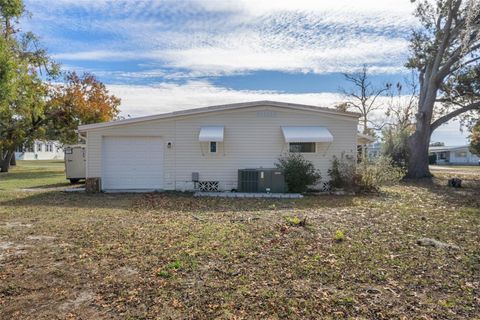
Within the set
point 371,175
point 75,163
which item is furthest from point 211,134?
point 75,163

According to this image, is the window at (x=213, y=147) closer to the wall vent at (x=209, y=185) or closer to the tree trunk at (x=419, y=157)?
the wall vent at (x=209, y=185)

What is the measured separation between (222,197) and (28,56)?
16.3 meters

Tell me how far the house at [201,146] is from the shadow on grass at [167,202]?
4.42 feet

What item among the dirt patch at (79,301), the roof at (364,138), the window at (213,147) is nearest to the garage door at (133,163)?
the window at (213,147)

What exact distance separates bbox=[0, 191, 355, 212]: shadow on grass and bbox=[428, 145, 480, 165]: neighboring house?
5226 centimetres

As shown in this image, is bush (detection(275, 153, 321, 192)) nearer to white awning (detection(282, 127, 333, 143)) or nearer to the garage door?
white awning (detection(282, 127, 333, 143))

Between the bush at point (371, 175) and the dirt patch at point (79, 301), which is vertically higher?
the bush at point (371, 175)

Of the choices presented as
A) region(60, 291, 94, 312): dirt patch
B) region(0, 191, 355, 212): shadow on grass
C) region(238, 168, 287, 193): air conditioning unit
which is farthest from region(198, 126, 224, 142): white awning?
region(60, 291, 94, 312): dirt patch

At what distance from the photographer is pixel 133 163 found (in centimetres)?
1396

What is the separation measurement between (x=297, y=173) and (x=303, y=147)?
1426 mm

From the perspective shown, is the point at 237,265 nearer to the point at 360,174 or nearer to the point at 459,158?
the point at 360,174

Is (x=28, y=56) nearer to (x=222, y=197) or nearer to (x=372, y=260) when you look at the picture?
(x=222, y=197)

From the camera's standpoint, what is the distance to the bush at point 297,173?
13.0 meters

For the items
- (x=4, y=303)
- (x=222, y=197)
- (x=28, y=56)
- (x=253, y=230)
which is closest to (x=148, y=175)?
(x=222, y=197)
